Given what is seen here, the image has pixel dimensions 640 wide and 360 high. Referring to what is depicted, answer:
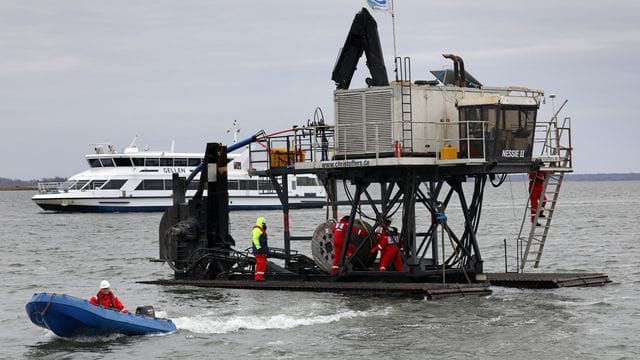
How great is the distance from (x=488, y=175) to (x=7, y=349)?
13.2 meters

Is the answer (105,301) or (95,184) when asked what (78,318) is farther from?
(95,184)

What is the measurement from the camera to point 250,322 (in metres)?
26.0

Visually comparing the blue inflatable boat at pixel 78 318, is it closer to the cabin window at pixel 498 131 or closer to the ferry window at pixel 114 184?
the cabin window at pixel 498 131

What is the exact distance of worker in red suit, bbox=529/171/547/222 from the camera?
30281 mm

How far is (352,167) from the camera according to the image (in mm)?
28734

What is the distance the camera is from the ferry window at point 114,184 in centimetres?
9363

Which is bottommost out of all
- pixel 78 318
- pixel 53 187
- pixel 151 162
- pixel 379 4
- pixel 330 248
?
pixel 78 318

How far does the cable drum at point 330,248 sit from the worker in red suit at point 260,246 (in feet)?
4.51

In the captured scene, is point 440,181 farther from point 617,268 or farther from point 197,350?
point 617,268

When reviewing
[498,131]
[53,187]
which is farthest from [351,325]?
[53,187]

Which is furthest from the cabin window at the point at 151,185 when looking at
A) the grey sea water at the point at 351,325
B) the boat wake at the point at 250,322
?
the boat wake at the point at 250,322

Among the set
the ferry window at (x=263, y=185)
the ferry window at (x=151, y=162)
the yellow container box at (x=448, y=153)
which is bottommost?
the ferry window at (x=263, y=185)

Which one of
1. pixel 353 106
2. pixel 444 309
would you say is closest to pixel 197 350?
pixel 444 309

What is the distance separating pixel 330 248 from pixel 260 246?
1960 mm
